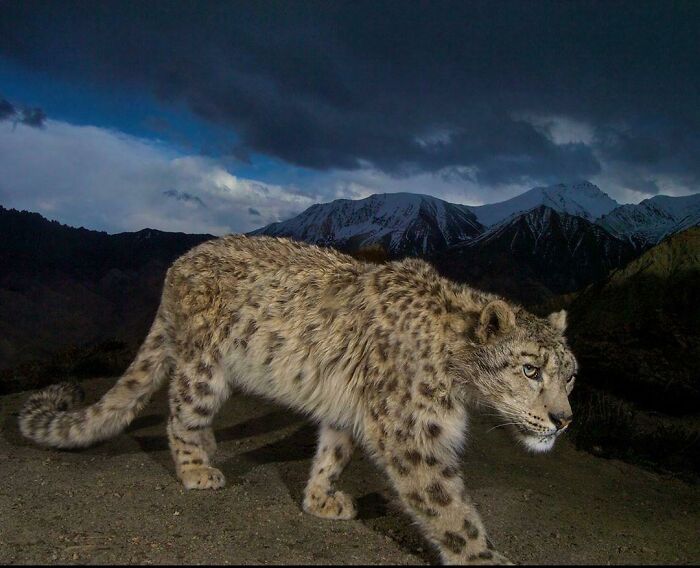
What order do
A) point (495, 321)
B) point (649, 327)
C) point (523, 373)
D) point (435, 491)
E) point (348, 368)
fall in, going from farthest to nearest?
1. point (649, 327)
2. point (348, 368)
3. point (495, 321)
4. point (523, 373)
5. point (435, 491)

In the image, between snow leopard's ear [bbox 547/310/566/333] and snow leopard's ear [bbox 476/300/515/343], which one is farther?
snow leopard's ear [bbox 547/310/566/333]

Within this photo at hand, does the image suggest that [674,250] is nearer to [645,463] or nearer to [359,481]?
[645,463]

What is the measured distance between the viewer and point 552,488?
655 centimetres

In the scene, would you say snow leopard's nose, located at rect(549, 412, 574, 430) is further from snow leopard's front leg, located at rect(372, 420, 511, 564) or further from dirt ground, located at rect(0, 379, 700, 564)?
dirt ground, located at rect(0, 379, 700, 564)

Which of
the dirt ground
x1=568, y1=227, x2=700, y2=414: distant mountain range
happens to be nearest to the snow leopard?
the dirt ground

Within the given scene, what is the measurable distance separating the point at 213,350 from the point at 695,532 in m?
4.48

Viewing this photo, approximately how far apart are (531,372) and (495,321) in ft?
1.46

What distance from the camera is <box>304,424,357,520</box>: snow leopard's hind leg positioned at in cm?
534

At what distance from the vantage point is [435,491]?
440cm

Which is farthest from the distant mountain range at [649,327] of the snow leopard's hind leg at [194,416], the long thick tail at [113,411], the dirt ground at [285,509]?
the long thick tail at [113,411]

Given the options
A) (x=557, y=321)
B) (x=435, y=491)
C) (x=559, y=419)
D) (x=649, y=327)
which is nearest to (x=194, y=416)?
(x=435, y=491)

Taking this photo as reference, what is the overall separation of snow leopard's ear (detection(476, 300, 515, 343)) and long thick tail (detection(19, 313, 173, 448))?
3.21 m

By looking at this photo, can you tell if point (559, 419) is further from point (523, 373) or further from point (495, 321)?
point (495, 321)

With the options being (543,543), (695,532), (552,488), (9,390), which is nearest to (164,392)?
(9,390)
